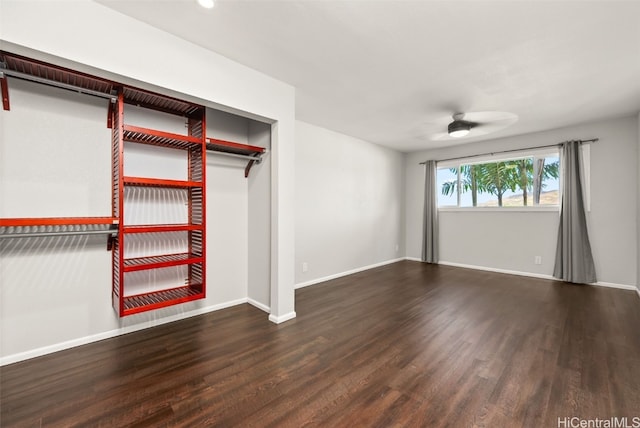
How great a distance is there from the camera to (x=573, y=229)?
424 centimetres

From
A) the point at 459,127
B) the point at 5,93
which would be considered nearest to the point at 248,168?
the point at 5,93

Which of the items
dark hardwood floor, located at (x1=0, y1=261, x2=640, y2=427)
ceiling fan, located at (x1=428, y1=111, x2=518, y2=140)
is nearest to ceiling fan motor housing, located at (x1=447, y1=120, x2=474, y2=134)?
ceiling fan, located at (x1=428, y1=111, x2=518, y2=140)

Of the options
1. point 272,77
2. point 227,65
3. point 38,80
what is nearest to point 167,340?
point 38,80

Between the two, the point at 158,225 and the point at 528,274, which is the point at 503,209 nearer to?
the point at 528,274

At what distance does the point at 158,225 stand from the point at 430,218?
5.16 meters

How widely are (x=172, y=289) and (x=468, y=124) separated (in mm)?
4269

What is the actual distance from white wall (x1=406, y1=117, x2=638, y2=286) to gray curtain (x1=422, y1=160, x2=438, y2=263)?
0.61 ft

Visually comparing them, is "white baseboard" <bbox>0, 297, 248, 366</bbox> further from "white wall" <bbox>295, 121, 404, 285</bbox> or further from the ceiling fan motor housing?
the ceiling fan motor housing

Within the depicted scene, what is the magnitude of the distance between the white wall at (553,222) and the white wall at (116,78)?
4176mm

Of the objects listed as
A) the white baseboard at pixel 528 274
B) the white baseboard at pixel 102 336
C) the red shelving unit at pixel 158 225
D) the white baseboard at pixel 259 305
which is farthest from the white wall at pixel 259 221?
the white baseboard at pixel 528 274

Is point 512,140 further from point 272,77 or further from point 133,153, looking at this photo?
point 133,153

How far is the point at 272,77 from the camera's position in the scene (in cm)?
279

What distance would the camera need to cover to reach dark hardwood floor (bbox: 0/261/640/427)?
157 cm

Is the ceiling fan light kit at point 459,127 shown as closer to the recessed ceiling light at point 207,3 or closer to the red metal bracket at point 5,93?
the recessed ceiling light at point 207,3
